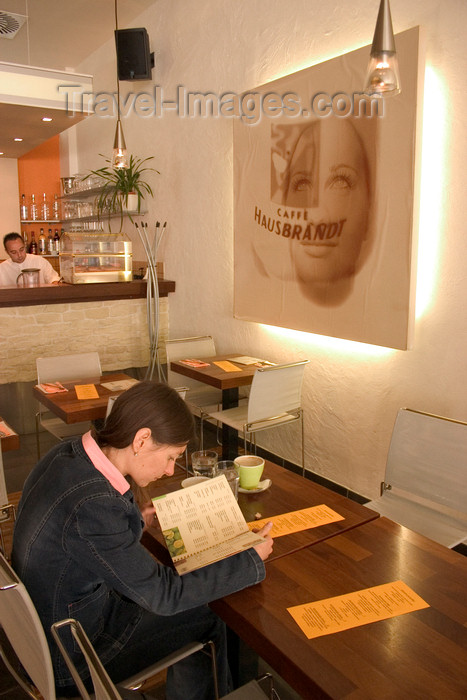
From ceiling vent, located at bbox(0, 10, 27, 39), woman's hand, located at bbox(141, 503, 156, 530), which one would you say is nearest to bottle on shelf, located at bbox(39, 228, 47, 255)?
ceiling vent, located at bbox(0, 10, 27, 39)

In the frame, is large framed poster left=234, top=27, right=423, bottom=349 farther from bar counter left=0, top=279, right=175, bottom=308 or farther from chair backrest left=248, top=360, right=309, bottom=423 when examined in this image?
bar counter left=0, top=279, right=175, bottom=308

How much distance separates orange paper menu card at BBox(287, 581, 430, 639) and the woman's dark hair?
507 millimetres

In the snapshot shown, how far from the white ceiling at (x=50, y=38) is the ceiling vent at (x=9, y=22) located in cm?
25

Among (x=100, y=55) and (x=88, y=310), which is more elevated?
(x=100, y=55)

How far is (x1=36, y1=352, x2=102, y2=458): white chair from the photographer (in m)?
3.68

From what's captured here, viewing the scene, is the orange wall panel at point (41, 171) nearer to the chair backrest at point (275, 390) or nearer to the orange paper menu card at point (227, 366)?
the orange paper menu card at point (227, 366)

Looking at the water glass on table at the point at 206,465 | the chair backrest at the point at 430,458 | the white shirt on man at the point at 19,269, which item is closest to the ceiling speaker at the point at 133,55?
the white shirt on man at the point at 19,269

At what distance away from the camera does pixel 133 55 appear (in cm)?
526

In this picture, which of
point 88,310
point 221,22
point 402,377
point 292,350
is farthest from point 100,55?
point 402,377

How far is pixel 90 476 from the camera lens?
54.7 inches

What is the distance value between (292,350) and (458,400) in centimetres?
136

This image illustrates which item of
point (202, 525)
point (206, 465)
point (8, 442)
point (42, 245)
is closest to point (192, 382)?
point (8, 442)

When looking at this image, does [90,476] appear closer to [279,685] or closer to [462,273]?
[279,685]

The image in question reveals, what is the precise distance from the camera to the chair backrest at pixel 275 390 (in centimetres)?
335
